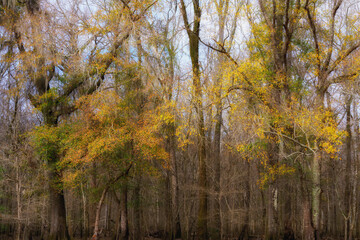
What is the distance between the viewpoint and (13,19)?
1719 centimetres

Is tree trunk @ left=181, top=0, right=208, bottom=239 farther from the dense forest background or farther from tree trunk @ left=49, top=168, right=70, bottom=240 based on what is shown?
tree trunk @ left=49, top=168, right=70, bottom=240

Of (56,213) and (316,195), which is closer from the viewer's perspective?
(316,195)

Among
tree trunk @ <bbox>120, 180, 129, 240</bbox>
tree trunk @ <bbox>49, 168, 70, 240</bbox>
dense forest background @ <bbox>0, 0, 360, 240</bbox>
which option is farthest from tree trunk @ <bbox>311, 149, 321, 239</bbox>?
tree trunk @ <bbox>49, 168, 70, 240</bbox>

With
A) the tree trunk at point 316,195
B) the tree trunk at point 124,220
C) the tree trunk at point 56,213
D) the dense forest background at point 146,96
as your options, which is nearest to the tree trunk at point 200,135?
the dense forest background at point 146,96

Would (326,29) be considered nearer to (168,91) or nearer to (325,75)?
(325,75)

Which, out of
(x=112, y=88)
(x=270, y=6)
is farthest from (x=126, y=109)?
(x=270, y=6)

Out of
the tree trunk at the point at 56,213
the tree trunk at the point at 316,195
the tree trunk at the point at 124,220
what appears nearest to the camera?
the tree trunk at the point at 316,195

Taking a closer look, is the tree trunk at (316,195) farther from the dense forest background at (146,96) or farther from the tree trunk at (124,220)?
the tree trunk at (124,220)

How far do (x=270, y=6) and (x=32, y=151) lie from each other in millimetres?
13774

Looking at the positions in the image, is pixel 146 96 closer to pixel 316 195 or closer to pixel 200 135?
pixel 200 135

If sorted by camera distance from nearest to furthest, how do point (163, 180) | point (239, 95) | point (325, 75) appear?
point (325, 75) < point (239, 95) < point (163, 180)

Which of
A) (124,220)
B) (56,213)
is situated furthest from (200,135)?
(56,213)

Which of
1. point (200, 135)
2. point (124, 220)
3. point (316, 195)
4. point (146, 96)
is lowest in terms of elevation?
point (124, 220)

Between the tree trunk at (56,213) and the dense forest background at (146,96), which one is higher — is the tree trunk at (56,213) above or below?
below
